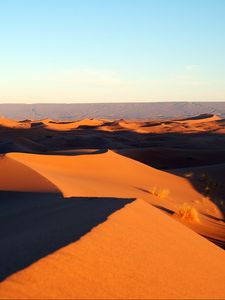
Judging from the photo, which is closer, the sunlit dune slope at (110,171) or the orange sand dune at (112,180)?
the orange sand dune at (112,180)

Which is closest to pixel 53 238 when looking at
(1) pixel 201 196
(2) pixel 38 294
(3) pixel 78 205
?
(2) pixel 38 294

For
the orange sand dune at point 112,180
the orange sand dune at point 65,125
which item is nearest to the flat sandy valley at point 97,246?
the orange sand dune at point 112,180

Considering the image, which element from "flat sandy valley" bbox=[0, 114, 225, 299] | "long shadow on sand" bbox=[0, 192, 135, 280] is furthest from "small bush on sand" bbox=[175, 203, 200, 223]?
"long shadow on sand" bbox=[0, 192, 135, 280]

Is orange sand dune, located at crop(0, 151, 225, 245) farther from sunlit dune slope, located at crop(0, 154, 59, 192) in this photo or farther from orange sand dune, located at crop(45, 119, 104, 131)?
orange sand dune, located at crop(45, 119, 104, 131)

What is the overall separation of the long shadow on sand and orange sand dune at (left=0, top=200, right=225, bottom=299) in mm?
172

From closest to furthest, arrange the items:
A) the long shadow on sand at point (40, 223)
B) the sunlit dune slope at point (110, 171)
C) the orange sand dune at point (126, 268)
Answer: the orange sand dune at point (126, 268), the long shadow on sand at point (40, 223), the sunlit dune slope at point (110, 171)

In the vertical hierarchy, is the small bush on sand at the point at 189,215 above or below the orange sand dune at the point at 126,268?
below

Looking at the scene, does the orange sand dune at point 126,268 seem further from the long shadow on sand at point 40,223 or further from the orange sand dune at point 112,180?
the orange sand dune at point 112,180

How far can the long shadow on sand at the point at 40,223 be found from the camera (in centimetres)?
392

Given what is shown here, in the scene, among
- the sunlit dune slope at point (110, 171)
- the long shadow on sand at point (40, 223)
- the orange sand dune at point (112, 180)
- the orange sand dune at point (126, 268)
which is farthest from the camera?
the sunlit dune slope at point (110, 171)

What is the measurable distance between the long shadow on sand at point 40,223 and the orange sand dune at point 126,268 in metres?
0.17

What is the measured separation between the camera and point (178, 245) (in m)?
5.48

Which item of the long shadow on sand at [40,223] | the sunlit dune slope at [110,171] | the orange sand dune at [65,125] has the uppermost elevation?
the long shadow on sand at [40,223]

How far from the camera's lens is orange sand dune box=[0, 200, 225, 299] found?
3.20 m
